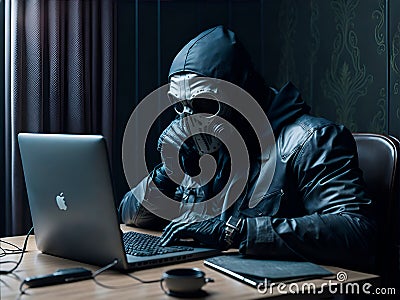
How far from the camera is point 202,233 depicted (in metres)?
1.58

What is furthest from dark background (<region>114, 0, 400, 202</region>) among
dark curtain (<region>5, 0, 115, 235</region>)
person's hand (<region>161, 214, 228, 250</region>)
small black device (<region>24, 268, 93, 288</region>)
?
small black device (<region>24, 268, 93, 288</region>)

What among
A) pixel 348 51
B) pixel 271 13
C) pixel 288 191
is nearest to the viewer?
pixel 288 191

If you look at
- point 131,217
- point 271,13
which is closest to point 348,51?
point 271,13

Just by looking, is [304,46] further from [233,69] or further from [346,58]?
[233,69]

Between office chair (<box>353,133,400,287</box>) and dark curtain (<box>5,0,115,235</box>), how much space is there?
4.17ft

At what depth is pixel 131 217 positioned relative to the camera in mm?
1996

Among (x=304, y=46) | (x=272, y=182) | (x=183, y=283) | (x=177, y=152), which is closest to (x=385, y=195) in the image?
(x=272, y=182)

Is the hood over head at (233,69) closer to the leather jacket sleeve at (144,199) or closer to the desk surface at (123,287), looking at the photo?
the leather jacket sleeve at (144,199)

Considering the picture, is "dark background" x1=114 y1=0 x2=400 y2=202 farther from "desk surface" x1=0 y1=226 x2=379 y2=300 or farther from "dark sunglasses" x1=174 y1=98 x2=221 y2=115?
"desk surface" x1=0 y1=226 x2=379 y2=300

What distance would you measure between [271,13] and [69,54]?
109 cm

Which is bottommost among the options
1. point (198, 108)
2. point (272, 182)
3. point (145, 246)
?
point (145, 246)

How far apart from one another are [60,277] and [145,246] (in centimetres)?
32

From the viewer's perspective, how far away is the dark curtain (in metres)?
2.52

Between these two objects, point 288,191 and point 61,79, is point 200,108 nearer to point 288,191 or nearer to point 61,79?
point 288,191
